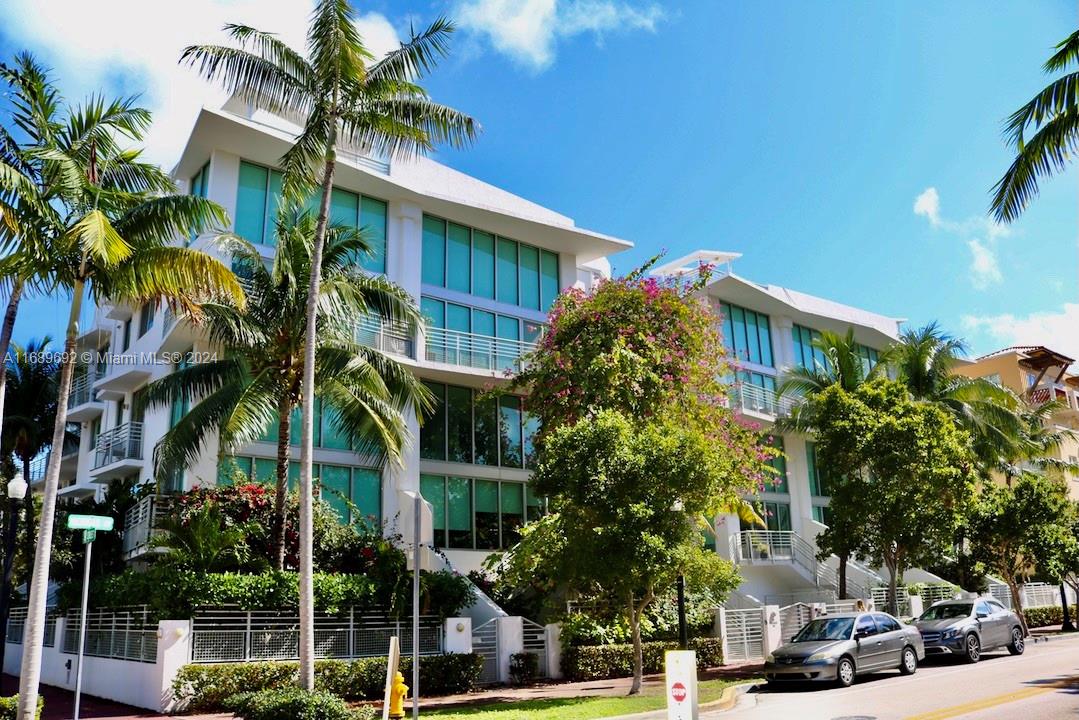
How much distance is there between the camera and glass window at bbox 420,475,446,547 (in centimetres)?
2498

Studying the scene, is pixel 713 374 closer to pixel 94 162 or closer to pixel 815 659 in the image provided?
pixel 815 659

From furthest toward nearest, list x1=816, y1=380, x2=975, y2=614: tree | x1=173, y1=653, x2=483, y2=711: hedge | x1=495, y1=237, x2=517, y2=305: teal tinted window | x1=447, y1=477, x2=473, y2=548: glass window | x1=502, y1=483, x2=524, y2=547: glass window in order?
x1=495, y1=237, x2=517, y2=305: teal tinted window → x1=502, y1=483, x2=524, y2=547: glass window → x1=447, y1=477, x2=473, y2=548: glass window → x1=816, y1=380, x2=975, y2=614: tree → x1=173, y1=653, x2=483, y2=711: hedge

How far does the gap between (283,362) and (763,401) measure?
22.0 m

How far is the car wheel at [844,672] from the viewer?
16281mm

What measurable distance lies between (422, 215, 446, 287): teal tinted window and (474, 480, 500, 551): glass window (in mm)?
6338

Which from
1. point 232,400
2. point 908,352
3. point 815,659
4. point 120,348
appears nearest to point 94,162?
point 232,400

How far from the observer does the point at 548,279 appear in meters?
29.8

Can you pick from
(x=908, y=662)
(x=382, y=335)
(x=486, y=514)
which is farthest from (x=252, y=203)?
(x=908, y=662)

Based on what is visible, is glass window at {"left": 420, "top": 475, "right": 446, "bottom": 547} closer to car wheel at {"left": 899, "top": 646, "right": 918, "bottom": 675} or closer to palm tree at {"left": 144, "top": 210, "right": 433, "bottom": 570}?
palm tree at {"left": 144, "top": 210, "right": 433, "bottom": 570}

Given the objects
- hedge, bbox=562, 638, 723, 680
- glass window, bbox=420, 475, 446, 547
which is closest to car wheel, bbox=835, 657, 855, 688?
hedge, bbox=562, 638, 723, 680

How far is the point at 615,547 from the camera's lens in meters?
15.8

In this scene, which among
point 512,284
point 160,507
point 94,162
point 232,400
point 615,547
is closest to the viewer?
point 94,162

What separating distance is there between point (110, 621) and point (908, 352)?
28052 millimetres

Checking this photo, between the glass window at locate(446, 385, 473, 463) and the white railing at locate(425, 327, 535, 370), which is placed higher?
the white railing at locate(425, 327, 535, 370)
